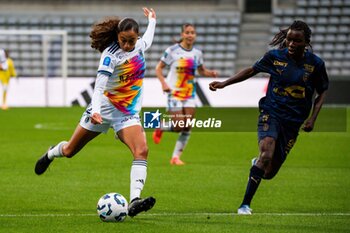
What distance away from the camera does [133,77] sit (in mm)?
9555

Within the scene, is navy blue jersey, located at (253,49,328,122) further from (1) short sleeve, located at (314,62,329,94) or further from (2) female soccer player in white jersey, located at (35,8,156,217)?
(2) female soccer player in white jersey, located at (35,8,156,217)

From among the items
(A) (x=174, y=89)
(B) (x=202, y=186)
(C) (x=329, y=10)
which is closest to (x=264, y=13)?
(C) (x=329, y=10)

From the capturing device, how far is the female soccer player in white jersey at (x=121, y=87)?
9.15m

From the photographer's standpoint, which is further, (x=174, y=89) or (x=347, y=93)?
(x=347, y=93)

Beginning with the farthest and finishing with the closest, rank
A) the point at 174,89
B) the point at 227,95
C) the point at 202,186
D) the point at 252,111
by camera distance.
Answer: the point at 227,95
the point at 252,111
the point at 174,89
the point at 202,186

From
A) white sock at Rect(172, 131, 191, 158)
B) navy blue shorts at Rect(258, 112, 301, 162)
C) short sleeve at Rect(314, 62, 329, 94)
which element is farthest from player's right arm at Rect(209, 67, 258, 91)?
white sock at Rect(172, 131, 191, 158)

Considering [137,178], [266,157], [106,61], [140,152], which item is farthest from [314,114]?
[106,61]

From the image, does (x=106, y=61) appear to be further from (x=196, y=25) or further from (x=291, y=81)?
(x=196, y=25)

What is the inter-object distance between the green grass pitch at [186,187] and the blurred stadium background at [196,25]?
16.2 meters

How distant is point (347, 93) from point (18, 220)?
23.9 metres

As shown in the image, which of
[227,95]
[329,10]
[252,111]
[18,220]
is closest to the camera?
[18,220]

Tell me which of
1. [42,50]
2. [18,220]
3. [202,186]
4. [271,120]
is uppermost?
[271,120]

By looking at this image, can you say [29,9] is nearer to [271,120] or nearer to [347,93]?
[347,93]

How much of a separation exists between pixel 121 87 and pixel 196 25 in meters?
29.2
